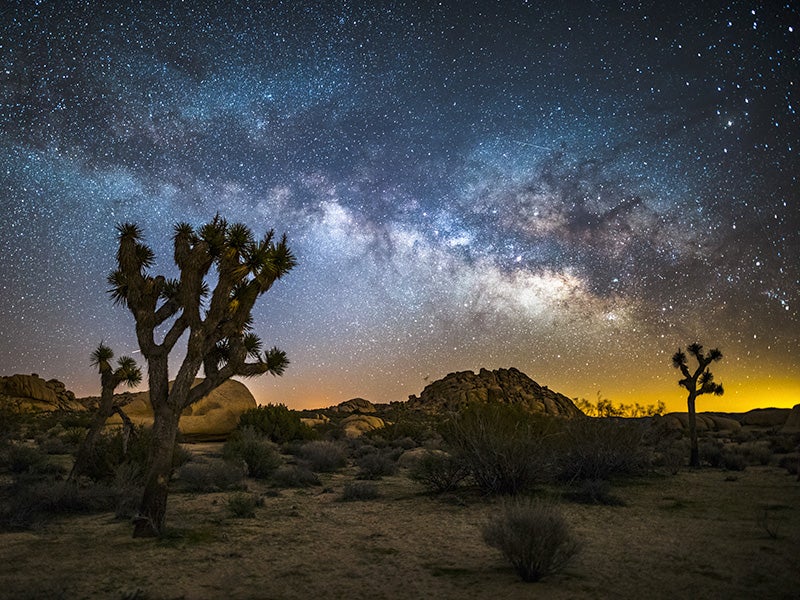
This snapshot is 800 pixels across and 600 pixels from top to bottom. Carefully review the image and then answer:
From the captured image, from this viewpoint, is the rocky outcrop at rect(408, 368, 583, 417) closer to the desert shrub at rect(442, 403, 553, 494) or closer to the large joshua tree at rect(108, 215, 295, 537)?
the desert shrub at rect(442, 403, 553, 494)

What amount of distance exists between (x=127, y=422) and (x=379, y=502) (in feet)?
19.8

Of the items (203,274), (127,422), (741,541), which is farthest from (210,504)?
(741,541)

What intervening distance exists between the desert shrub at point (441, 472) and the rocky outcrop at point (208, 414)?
48.1ft

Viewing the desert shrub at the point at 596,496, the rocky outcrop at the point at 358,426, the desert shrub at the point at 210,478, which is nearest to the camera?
the desert shrub at the point at 596,496

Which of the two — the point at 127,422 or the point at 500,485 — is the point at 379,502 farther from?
the point at 127,422

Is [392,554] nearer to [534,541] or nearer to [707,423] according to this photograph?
[534,541]

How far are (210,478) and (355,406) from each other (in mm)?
57875

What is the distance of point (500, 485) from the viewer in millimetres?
11102

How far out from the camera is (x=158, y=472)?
316 inches

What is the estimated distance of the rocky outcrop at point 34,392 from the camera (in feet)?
195

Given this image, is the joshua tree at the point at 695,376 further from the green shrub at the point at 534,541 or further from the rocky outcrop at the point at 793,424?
the rocky outcrop at the point at 793,424

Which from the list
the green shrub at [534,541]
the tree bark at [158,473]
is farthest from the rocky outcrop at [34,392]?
the green shrub at [534,541]

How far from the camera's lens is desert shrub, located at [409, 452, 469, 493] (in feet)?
38.7

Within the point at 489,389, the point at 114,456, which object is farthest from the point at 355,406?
the point at 114,456
